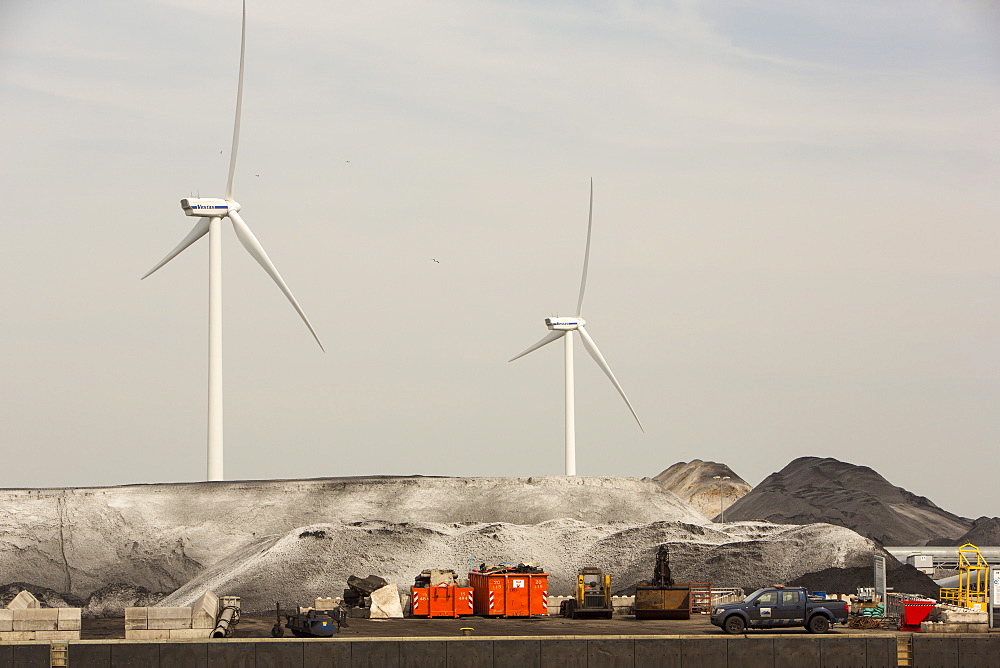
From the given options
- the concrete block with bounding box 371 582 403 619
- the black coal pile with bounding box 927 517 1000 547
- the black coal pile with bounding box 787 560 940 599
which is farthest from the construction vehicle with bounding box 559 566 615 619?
the black coal pile with bounding box 927 517 1000 547

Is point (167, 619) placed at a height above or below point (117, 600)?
above

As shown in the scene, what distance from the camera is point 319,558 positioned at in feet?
250

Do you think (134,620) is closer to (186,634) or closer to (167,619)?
(167,619)

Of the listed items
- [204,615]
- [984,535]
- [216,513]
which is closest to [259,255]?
[216,513]

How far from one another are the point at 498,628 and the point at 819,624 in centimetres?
1356

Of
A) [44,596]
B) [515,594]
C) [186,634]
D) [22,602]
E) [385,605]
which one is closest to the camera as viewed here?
[186,634]

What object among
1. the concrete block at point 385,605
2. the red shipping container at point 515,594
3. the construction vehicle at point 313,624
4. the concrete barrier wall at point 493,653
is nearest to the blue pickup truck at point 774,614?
the concrete barrier wall at point 493,653

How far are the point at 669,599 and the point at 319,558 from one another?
Result: 26079mm

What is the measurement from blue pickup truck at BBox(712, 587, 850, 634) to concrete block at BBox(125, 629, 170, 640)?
22.3 m

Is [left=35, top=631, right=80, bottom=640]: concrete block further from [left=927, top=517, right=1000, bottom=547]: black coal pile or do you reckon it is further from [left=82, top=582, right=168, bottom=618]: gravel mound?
[left=927, top=517, right=1000, bottom=547]: black coal pile

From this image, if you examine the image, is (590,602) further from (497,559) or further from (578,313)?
(578,313)

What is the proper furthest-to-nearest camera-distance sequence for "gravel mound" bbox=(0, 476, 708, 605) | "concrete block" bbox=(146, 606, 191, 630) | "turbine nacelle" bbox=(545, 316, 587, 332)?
"turbine nacelle" bbox=(545, 316, 587, 332) < "gravel mound" bbox=(0, 476, 708, 605) < "concrete block" bbox=(146, 606, 191, 630)

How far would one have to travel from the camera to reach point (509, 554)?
78.9 meters

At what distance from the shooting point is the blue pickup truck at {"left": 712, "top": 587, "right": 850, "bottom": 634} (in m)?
50.5
